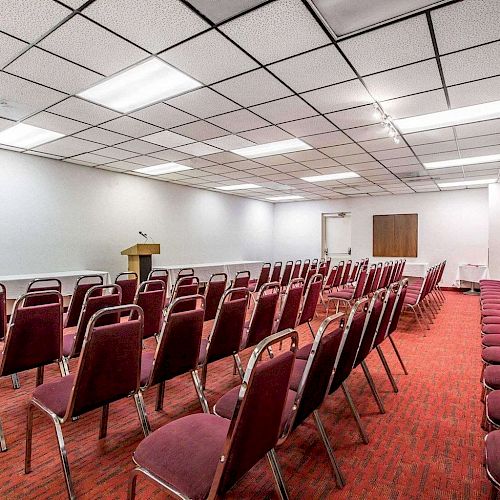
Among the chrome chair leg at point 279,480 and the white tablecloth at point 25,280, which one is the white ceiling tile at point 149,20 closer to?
the chrome chair leg at point 279,480

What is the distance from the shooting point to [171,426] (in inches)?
61.2

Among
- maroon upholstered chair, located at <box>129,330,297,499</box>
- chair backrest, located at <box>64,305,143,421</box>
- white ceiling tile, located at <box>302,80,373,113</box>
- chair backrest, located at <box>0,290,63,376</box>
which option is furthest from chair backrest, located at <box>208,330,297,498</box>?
white ceiling tile, located at <box>302,80,373,113</box>

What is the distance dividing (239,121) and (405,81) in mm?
2052

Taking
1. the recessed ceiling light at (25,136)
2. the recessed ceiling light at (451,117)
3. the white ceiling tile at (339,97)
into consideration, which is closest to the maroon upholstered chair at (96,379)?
the white ceiling tile at (339,97)

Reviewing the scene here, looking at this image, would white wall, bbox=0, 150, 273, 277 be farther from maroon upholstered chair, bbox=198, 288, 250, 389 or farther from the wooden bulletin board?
maroon upholstered chair, bbox=198, 288, 250, 389

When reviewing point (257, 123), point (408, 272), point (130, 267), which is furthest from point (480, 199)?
point (130, 267)

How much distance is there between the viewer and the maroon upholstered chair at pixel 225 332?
2.47 metres

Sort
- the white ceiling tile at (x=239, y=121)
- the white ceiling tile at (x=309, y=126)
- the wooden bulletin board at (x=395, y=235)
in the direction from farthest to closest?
the wooden bulletin board at (x=395, y=235) → the white ceiling tile at (x=309, y=126) → the white ceiling tile at (x=239, y=121)

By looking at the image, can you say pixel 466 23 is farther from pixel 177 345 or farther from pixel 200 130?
pixel 200 130

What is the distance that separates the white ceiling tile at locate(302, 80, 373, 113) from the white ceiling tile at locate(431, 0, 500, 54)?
0.91 m

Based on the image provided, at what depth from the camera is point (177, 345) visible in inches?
85.4

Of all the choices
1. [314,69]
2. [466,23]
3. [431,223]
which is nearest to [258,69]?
[314,69]

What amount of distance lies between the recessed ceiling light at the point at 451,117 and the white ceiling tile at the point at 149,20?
3179 millimetres

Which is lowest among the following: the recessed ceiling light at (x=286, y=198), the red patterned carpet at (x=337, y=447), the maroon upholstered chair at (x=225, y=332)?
the red patterned carpet at (x=337, y=447)
